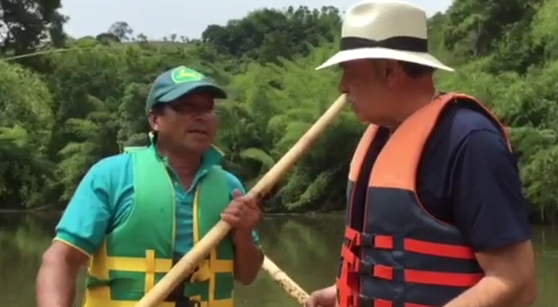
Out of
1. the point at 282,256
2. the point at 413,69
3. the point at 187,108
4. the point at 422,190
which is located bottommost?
the point at 282,256

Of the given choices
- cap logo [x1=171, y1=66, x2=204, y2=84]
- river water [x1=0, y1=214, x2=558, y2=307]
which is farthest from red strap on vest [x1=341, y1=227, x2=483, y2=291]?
river water [x1=0, y1=214, x2=558, y2=307]

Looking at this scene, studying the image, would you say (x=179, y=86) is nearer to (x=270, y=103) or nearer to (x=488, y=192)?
(x=488, y=192)

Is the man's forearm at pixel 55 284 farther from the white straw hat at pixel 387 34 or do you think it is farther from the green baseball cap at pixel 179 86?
the white straw hat at pixel 387 34

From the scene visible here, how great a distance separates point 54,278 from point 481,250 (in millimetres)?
1195

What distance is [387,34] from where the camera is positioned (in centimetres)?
212

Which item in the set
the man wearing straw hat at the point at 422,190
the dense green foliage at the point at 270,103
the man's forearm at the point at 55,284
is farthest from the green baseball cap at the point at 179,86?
the dense green foliage at the point at 270,103

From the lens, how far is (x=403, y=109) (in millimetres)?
2125

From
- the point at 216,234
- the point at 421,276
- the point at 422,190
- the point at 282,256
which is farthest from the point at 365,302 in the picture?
the point at 282,256

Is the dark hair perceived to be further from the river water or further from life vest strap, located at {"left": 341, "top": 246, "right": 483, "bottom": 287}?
the river water

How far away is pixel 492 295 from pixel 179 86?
1.17m

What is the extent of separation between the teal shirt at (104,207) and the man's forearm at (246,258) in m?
0.04

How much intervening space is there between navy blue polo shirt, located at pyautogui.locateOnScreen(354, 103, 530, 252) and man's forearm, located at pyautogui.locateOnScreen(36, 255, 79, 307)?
3.54 ft

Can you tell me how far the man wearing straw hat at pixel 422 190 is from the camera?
197 cm

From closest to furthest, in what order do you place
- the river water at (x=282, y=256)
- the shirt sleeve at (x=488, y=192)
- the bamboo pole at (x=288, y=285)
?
the shirt sleeve at (x=488, y=192) < the bamboo pole at (x=288, y=285) < the river water at (x=282, y=256)
